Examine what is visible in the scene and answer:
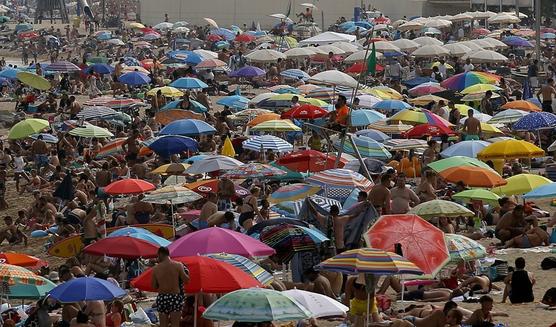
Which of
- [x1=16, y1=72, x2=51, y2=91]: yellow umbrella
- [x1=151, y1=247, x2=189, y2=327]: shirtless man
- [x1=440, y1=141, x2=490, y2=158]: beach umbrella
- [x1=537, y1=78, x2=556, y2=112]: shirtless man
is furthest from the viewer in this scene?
[x1=16, y1=72, x2=51, y2=91]: yellow umbrella

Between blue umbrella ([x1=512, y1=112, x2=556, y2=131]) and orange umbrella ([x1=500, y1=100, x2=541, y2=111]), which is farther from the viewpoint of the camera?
orange umbrella ([x1=500, y1=100, x2=541, y2=111])

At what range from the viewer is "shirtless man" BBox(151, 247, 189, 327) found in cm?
1267

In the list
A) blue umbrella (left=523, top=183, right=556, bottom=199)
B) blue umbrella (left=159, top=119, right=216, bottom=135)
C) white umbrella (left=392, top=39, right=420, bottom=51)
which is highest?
blue umbrella (left=523, top=183, right=556, bottom=199)

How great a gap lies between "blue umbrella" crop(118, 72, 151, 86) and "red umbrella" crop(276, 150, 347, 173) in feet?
53.7

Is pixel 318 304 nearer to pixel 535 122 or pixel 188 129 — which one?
pixel 535 122

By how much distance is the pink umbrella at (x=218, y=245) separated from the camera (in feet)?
46.7

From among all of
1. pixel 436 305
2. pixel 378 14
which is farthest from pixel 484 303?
pixel 378 14

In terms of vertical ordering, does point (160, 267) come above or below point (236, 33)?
above

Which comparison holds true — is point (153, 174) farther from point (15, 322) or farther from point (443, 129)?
point (15, 322)

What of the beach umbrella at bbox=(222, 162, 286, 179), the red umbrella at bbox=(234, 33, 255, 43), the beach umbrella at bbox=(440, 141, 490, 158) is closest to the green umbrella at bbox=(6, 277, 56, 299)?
the beach umbrella at bbox=(222, 162, 286, 179)

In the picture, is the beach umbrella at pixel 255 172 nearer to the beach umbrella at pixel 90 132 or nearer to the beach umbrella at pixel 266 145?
the beach umbrella at pixel 266 145

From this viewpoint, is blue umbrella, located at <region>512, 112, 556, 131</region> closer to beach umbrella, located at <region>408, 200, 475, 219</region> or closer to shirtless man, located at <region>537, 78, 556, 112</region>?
shirtless man, located at <region>537, 78, 556, 112</region>

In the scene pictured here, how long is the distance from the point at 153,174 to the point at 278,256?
809 centimetres

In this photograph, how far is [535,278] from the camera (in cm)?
1563
